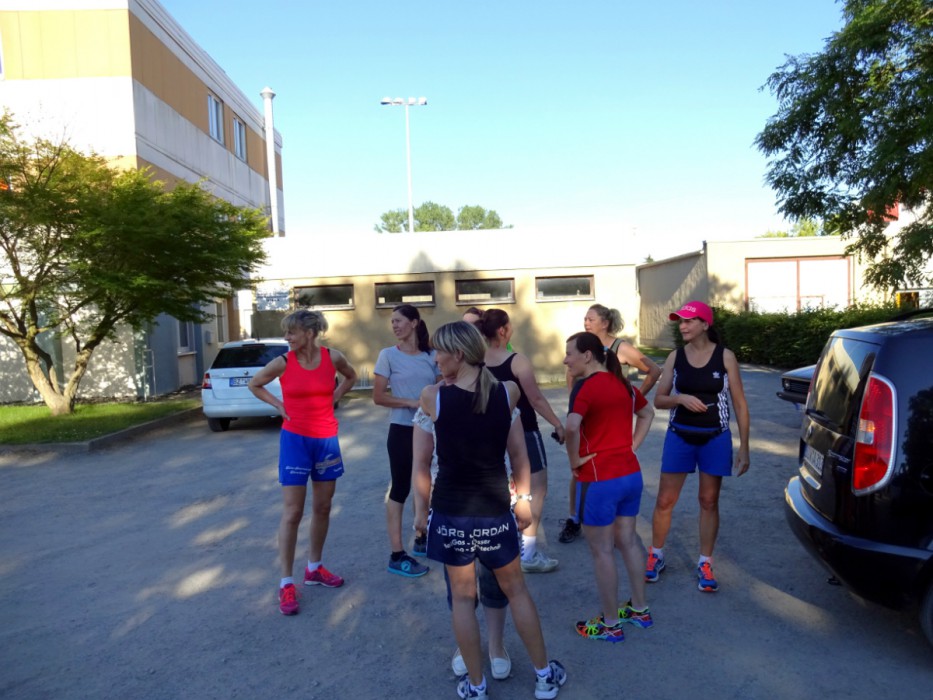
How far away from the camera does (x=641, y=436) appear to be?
4223 mm

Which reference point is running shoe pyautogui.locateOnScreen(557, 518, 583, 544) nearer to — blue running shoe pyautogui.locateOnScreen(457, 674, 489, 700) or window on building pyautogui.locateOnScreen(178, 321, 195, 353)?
blue running shoe pyautogui.locateOnScreen(457, 674, 489, 700)

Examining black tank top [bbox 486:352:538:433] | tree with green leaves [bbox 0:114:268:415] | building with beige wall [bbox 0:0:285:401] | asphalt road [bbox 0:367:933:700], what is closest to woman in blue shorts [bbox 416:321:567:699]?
asphalt road [bbox 0:367:933:700]

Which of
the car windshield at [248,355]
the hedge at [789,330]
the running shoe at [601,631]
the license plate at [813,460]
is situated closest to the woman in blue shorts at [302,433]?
the running shoe at [601,631]

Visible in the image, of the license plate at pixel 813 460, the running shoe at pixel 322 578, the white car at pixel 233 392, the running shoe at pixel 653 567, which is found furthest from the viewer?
the white car at pixel 233 392

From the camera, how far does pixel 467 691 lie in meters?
3.37

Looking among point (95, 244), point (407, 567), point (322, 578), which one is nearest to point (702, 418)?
point (407, 567)

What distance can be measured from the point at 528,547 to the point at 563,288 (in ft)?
51.2

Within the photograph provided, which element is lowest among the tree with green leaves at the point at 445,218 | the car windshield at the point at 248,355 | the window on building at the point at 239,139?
the car windshield at the point at 248,355

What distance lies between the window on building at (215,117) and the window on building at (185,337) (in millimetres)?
6489

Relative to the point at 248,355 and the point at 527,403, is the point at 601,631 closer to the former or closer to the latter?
the point at 527,403

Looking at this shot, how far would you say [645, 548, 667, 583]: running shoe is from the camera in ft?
15.6

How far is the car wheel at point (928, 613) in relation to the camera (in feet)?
11.2

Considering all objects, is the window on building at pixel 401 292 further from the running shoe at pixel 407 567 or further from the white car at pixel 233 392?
the running shoe at pixel 407 567

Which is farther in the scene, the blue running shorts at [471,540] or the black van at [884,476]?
the black van at [884,476]
